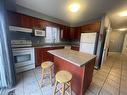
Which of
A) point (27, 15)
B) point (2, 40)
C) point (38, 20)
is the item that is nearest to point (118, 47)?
point (38, 20)

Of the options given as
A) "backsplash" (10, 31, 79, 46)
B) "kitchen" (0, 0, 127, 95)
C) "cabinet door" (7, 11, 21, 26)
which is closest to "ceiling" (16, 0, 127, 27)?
"kitchen" (0, 0, 127, 95)

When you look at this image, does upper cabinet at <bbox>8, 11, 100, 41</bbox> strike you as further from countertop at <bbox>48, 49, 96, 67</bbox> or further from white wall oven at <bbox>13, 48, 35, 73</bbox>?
countertop at <bbox>48, 49, 96, 67</bbox>

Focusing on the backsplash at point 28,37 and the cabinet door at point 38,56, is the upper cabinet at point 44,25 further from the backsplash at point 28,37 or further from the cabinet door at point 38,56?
the cabinet door at point 38,56

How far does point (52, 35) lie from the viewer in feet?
13.1

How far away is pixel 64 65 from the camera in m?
1.93

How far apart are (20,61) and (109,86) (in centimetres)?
307

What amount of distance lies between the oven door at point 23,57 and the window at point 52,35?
1.36 metres

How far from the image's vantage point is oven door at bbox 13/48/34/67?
2.39 meters

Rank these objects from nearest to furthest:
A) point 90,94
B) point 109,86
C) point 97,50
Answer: point 90,94, point 109,86, point 97,50

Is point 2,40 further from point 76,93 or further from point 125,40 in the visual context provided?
point 125,40

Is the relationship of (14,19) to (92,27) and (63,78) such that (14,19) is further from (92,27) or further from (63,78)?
(92,27)

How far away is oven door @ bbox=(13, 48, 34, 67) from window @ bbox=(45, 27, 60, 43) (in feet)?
Result: 4.47

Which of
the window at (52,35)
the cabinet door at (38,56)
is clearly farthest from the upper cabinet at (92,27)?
the cabinet door at (38,56)

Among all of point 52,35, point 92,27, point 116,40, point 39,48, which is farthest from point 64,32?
point 116,40
